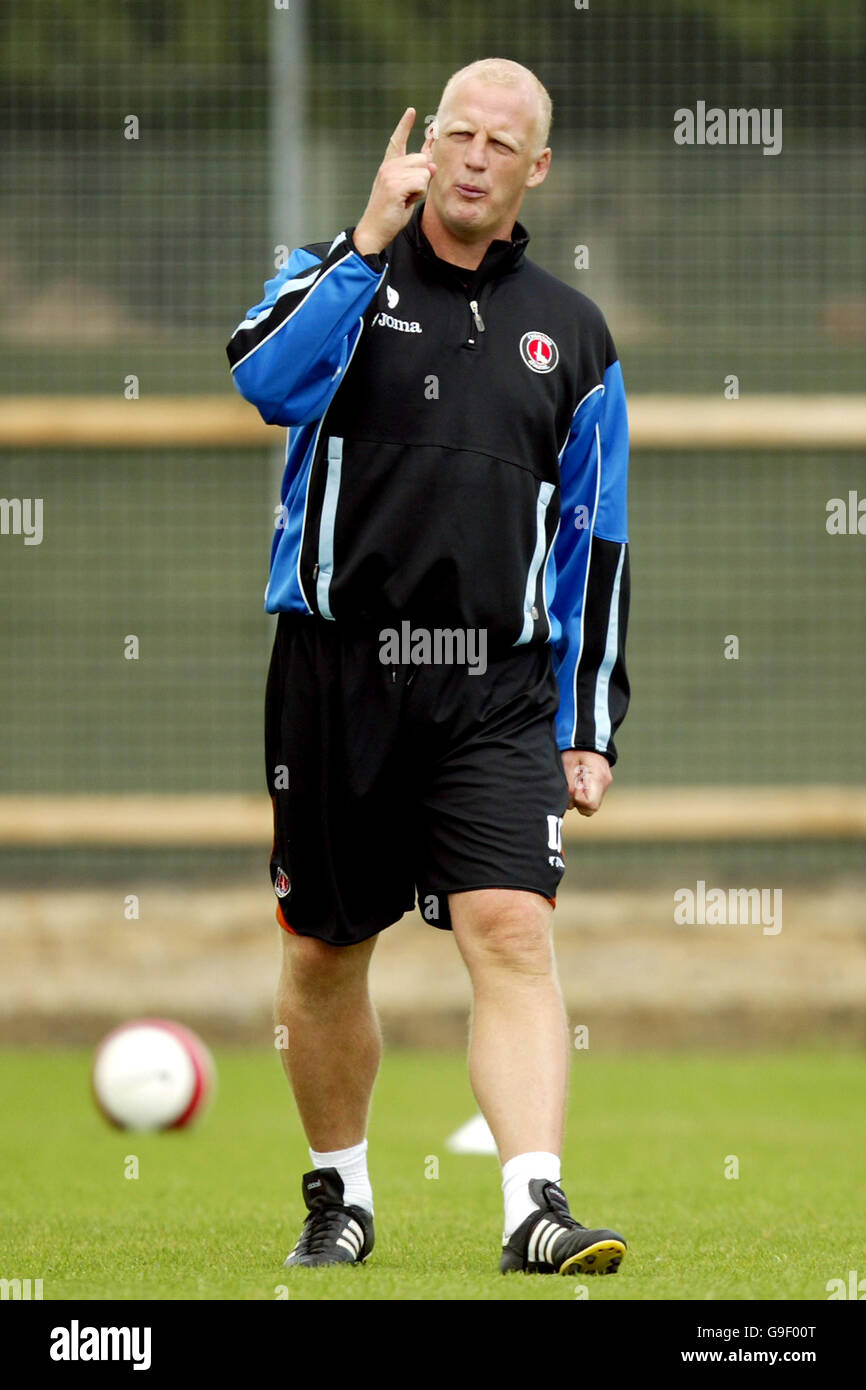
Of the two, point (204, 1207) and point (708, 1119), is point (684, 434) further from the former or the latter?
point (204, 1207)

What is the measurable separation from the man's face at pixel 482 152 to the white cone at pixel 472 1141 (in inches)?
121

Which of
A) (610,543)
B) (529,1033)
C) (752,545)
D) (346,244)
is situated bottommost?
(529,1033)

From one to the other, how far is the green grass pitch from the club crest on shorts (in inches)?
27.9

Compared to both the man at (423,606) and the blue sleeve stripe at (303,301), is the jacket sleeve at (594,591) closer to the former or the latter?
the man at (423,606)

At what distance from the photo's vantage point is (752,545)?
8.92 meters

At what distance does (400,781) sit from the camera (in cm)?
400

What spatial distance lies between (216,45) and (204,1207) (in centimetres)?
531

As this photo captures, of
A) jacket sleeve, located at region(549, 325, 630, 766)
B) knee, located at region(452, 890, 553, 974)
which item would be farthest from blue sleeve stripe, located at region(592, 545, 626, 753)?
knee, located at region(452, 890, 553, 974)

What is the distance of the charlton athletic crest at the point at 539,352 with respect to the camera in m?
4.06

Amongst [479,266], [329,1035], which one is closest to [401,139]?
[479,266]

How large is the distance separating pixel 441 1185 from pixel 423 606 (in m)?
2.15

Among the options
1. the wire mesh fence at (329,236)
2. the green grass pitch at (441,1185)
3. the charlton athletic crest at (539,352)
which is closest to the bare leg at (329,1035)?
the green grass pitch at (441,1185)
